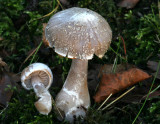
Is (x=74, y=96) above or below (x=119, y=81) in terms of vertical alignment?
below

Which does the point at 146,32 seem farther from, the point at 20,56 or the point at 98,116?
the point at 20,56

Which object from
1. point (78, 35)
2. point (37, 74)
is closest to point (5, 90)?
point (37, 74)

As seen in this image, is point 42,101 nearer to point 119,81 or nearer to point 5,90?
point 5,90

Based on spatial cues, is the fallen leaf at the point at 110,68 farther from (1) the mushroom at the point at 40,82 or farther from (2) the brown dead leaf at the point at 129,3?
(2) the brown dead leaf at the point at 129,3

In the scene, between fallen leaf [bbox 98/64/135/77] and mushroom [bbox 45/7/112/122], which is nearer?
mushroom [bbox 45/7/112/122]

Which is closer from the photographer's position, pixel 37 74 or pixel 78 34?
pixel 78 34

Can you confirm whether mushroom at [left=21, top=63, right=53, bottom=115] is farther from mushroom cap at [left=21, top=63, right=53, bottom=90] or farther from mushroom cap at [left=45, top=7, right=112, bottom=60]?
mushroom cap at [left=45, top=7, right=112, bottom=60]

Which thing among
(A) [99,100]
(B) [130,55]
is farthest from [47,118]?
(B) [130,55]

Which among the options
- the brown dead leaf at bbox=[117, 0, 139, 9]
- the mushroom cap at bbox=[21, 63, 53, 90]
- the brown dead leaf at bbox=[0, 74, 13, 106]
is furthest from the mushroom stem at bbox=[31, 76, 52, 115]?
the brown dead leaf at bbox=[117, 0, 139, 9]
